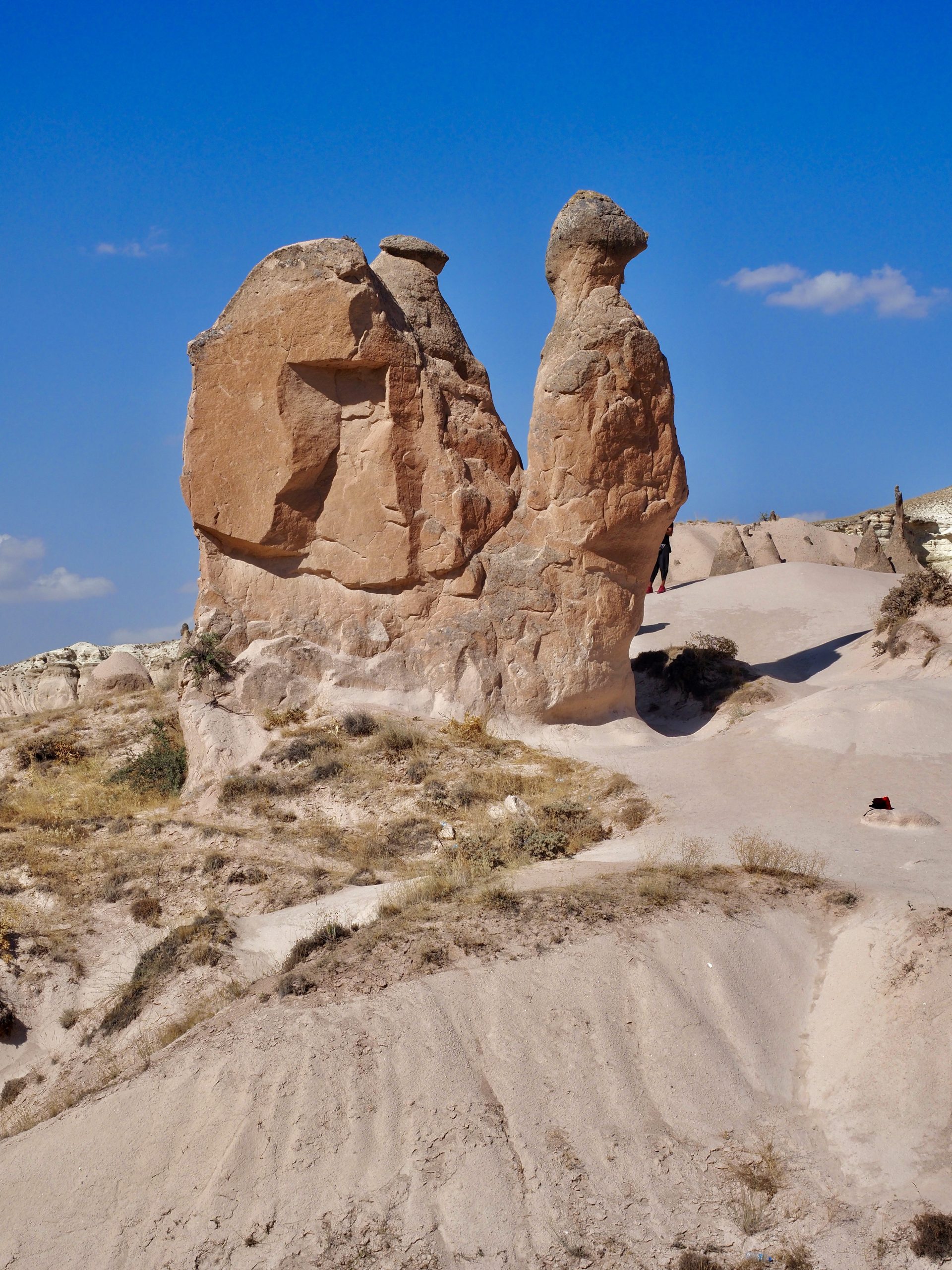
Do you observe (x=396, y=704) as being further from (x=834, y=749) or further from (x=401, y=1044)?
(x=401, y=1044)

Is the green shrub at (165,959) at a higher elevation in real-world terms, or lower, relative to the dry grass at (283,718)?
lower

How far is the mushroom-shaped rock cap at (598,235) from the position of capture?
12.5 metres

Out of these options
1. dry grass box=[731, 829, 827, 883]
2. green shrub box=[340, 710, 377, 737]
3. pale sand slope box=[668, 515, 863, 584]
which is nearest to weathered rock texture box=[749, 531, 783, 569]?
pale sand slope box=[668, 515, 863, 584]

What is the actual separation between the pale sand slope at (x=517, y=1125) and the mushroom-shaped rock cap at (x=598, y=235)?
9.01 m

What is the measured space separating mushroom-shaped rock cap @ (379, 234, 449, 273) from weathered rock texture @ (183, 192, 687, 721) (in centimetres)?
159

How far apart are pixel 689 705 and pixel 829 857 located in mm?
6821

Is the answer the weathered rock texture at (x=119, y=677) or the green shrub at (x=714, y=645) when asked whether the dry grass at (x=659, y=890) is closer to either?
the green shrub at (x=714, y=645)

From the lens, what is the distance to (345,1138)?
525 centimetres

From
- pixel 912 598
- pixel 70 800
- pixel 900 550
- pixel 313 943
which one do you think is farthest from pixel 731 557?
pixel 313 943

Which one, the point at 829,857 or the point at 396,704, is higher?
the point at 396,704

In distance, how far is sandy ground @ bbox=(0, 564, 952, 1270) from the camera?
490 centimetres

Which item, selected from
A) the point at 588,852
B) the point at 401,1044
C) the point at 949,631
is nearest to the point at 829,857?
the point at 588,852

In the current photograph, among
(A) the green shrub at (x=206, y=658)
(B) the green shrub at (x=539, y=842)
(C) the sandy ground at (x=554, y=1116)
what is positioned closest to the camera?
(C) the sandy ground at (x=554, y=1116)

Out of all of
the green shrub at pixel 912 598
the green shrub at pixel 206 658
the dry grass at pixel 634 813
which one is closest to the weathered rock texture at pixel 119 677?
the green shrub at pixel 206 658
